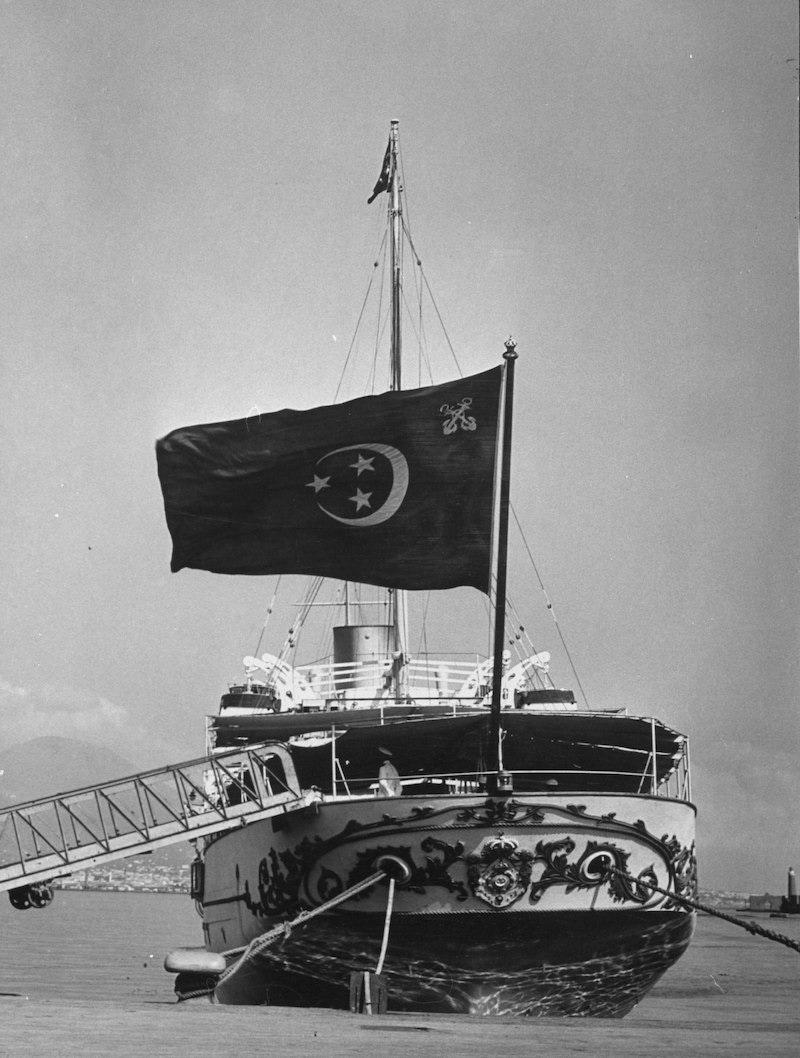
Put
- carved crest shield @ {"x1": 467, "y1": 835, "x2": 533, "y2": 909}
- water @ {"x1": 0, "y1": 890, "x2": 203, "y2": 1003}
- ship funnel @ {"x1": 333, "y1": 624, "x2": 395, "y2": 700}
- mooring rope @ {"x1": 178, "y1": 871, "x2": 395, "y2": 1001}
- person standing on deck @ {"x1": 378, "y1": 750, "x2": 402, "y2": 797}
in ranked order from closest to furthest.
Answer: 1. mooring rope @ {"x1": 178, "y1": 871, "x2": 395, "y2": 1001}
2. carved crest shield @ {"x1": 467, "y1": 835, "x2": 533, "y2": 909}
3. person standing on deck @ {"x1": 378, "y1": 750, "x2": 402, "y2": 797}
4. ship funnel @ {"x1": 333, "y1": 624, "x2": 395, "y2": 700}
5. water @ {"x1": 0, "y1": 890, "x2": 203, "y2": 1003}

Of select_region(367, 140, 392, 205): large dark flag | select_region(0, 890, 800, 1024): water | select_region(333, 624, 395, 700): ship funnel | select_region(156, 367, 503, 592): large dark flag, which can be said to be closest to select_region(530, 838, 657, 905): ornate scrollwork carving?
select_region(0, 890, 800, 1024): water

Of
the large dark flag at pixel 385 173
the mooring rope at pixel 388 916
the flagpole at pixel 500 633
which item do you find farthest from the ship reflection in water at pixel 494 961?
the large dark flag at pixel 385 173

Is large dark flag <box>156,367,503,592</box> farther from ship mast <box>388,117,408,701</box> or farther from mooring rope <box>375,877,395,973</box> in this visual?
ship mast <box>388,117,408,701</box>

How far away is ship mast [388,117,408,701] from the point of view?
31609mm

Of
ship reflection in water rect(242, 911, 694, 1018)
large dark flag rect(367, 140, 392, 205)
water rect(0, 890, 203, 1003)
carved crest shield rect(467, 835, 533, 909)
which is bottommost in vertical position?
water rect(0, 890, 203, 1003)

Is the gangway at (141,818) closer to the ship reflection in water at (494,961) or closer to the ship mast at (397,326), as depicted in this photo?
the ship reflection in water at (494,961)

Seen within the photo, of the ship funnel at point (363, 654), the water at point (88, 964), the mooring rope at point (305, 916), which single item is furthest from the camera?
the water at point (88, 964)

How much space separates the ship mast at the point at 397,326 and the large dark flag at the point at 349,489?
30.0 ft

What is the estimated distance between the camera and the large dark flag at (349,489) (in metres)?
21.2

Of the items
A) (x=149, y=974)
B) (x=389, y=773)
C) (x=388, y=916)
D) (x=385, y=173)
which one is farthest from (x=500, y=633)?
(x=149, y=974)

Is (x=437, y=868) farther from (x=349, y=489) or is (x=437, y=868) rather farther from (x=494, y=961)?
(x=349, y=489)

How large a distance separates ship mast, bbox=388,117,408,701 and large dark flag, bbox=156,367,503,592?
916 centimetres

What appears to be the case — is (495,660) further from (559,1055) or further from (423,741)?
(559,1055)

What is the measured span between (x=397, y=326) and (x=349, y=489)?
14.5 metres
